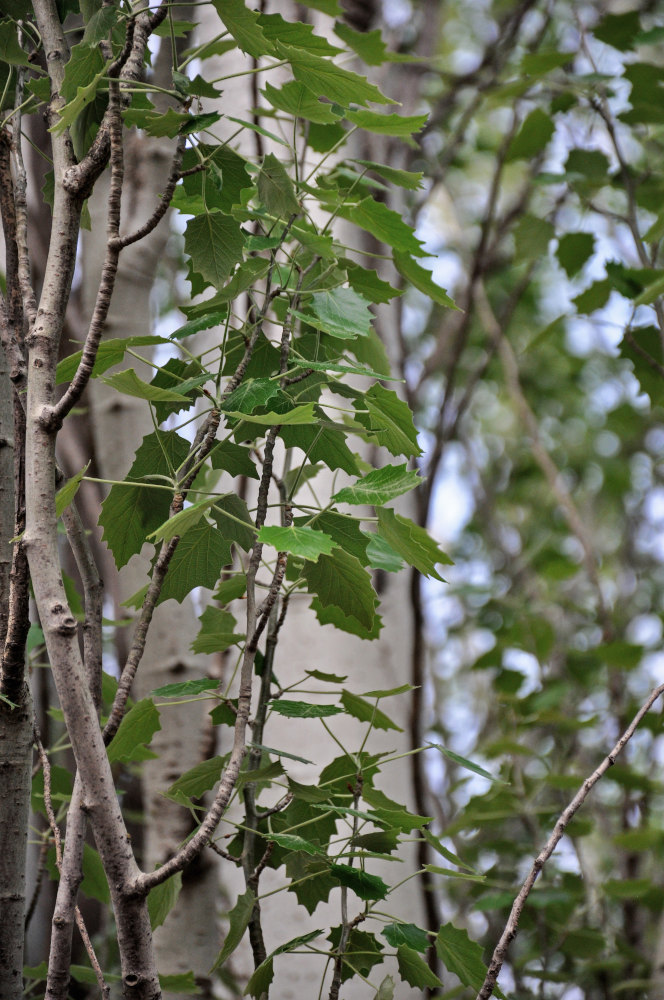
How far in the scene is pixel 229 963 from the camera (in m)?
1.07

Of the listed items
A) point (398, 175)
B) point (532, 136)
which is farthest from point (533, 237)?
point (398, 175)

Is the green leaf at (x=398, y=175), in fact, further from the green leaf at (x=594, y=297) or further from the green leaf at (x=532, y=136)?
the green leaf at (x=532, y=136)

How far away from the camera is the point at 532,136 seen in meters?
1.24

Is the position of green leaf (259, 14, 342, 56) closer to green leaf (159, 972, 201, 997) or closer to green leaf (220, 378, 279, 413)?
green leaf (220, 378, 279, 413)

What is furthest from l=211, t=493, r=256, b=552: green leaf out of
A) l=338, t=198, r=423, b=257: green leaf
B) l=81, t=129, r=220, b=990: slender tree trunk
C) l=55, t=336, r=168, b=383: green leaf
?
l=81, t=129, r=220, b=990: slender tree trunk

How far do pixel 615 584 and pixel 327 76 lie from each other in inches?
129

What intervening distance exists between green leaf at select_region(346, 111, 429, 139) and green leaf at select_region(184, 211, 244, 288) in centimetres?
13

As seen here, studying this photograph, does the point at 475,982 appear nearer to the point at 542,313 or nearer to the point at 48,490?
the point at 48,490

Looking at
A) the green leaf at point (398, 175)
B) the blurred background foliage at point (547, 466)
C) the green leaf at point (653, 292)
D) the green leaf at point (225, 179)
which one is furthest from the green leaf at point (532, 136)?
the green leaf at point (225, 179)

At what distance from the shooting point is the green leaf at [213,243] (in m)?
0.55

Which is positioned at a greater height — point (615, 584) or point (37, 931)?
point (615, 584)

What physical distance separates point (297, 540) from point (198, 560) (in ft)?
0.47

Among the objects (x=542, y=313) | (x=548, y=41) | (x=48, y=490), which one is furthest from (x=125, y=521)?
(x=542, y=313)

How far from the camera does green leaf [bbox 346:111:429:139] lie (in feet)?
1.99
